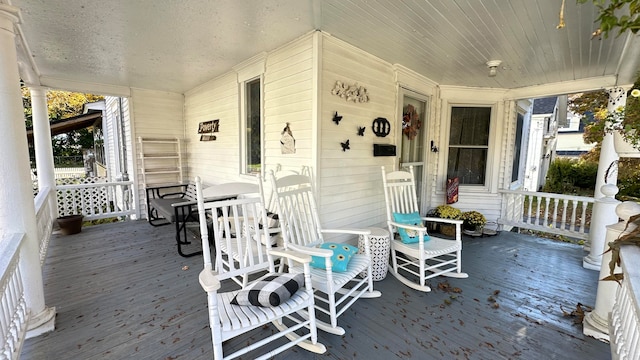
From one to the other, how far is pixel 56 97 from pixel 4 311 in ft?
43.0

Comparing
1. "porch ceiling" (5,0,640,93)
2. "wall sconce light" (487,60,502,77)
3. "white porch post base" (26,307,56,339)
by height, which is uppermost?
"porch ceiling" (5,0,640,93)

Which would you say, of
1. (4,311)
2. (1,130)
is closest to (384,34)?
(1,130)

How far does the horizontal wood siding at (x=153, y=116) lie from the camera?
5418 mm

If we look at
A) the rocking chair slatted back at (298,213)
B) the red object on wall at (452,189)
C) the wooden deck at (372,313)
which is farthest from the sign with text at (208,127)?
the red object on wall at (452,189)

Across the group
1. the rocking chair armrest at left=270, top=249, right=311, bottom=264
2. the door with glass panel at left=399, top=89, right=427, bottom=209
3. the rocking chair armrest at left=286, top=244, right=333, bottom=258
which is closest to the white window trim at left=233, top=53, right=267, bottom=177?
the rocking chair armrest at left=286, top=244, right=333, bottom=258

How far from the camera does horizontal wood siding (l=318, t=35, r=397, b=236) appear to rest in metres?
2.98

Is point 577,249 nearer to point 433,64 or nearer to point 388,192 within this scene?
point 388,192

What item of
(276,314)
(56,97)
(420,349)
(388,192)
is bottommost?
(420,349)

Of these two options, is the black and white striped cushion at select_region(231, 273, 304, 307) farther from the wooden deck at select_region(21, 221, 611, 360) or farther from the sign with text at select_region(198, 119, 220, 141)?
the sign with text at select_region(198, 119, 220, 141)

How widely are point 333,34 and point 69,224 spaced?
203 inches

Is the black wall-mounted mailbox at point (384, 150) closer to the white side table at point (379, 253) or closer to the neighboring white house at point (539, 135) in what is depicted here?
the white side table at point (379, 253)

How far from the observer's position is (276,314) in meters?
1.67

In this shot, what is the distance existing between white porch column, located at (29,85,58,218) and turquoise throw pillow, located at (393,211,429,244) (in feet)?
18.7

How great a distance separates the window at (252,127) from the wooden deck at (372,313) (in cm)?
148
